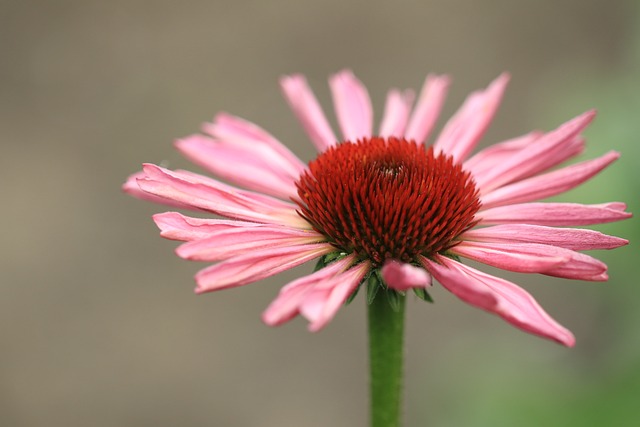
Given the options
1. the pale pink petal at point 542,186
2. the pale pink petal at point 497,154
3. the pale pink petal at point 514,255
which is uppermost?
the pale pink petal at point 497,154

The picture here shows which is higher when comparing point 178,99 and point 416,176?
point 178,99

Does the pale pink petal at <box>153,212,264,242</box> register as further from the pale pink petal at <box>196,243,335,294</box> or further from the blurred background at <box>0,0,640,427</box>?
the blurred background at <box>0,0,640,427</box>

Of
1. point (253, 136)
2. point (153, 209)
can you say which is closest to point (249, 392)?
point (153, 209)

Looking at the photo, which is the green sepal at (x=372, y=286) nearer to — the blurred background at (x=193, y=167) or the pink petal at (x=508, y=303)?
the pink petal at (x=508, y=303)

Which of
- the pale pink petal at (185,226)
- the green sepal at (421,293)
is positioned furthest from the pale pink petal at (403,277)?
the pale pink petal at (185,226)

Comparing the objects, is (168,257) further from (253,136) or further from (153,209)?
(253,136)

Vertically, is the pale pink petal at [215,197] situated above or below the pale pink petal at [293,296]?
above
